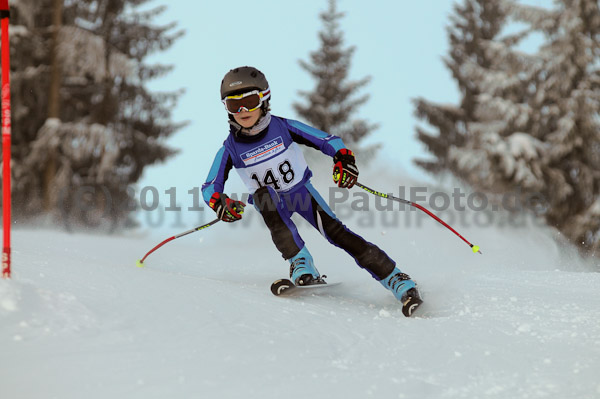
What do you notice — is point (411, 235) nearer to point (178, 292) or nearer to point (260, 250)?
point (260, 250)

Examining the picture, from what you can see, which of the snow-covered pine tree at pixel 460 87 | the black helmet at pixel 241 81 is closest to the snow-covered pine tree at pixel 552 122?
the snow-covered pine tree at pixel 460 87

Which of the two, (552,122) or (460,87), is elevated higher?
(460,87)

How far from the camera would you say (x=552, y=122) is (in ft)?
47.0

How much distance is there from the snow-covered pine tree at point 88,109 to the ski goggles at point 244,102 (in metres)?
9.40

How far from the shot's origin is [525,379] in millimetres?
2434

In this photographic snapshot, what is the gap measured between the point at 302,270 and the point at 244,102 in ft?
4.48

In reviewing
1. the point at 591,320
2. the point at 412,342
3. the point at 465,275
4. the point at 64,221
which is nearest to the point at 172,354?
the point at 412,342

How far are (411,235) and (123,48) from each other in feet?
37.1

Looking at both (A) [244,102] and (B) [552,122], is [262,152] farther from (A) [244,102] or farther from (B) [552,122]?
(B) [552,122]

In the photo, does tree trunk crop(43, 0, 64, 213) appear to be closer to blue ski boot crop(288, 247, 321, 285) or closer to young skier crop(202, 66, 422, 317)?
young skier crop(202, 66, 422, 317)

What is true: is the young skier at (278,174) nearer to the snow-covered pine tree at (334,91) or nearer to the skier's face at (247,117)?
the skier's face at (247,117)

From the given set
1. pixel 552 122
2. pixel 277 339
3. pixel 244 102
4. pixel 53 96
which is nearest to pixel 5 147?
pixel 277 339

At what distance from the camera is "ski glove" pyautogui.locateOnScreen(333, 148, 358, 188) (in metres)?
4.06

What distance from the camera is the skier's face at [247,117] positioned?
4152mm
